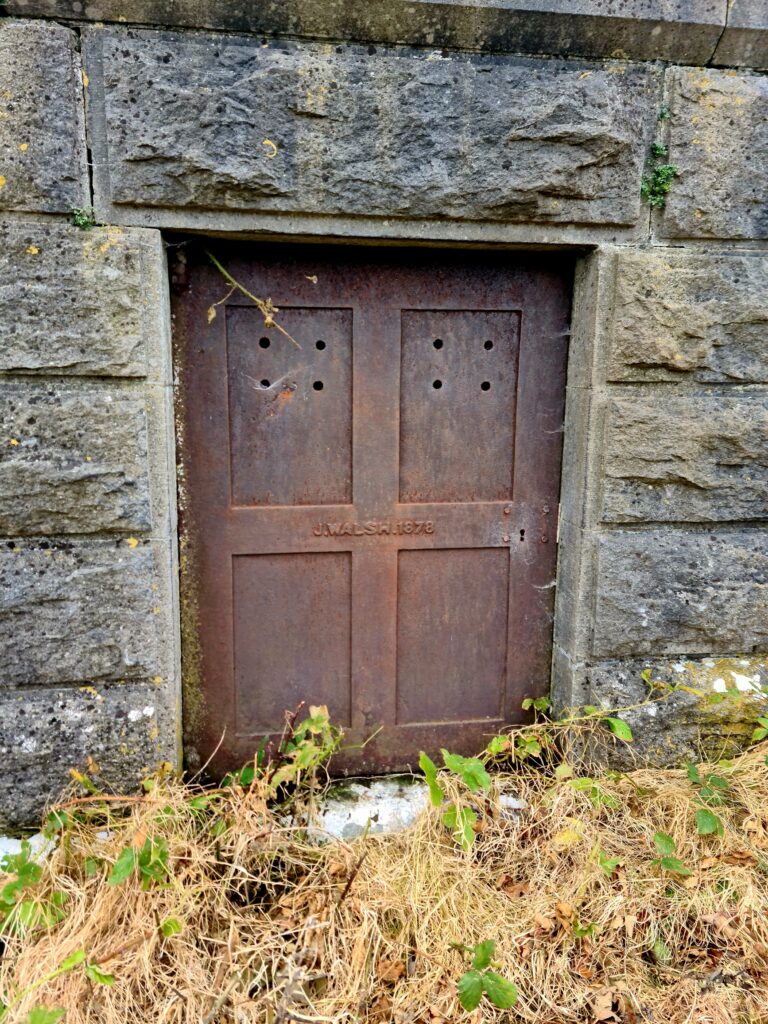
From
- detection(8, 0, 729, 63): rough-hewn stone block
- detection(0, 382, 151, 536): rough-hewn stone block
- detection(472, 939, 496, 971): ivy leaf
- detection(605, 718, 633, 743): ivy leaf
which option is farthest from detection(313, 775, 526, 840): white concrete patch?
detection(8, 0, 729, 63): rough-hewn stone block

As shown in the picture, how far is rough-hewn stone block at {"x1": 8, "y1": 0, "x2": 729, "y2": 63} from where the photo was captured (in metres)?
1.77

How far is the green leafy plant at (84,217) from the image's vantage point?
1.84 meters

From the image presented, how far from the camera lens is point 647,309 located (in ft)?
6.88

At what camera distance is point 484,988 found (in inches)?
65.1

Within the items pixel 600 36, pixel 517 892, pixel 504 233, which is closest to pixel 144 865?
pixel 517 892

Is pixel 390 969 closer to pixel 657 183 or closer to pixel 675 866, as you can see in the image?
pixel 675 866

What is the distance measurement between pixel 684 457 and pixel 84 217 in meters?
1.87

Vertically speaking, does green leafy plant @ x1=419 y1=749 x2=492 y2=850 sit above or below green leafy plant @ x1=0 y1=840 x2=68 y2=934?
above

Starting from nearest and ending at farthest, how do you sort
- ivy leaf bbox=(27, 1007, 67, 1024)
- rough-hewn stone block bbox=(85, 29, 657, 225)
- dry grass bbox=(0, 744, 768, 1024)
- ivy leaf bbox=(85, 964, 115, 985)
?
ivy leaf bbox=(27, 1007, 67, 1024)
ivy leaf bbox=(85, 964, 115, 985)
dry grass bbox=(0, 744, 768, 1024)
rough-hewn stone block bbox=(85, 29, 657, 225)

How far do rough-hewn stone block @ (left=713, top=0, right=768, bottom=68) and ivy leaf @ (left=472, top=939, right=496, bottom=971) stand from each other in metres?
2.51

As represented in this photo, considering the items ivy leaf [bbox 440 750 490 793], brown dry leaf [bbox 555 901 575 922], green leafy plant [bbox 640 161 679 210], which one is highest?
green leafy plant [bbox 640 161 679 210]

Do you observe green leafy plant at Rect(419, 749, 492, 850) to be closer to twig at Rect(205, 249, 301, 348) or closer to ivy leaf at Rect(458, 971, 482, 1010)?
ivy leaf at Rect(458, 971, 482, 1010)

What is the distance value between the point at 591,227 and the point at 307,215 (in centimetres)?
85

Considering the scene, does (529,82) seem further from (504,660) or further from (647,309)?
(504,660)
